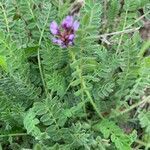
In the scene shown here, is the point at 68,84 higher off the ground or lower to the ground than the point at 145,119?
higher

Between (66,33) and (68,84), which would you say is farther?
(68,84)

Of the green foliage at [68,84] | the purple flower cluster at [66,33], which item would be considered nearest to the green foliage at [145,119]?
the green foliage at [68,84]

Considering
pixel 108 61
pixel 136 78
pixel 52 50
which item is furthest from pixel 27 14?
pixel 136 78

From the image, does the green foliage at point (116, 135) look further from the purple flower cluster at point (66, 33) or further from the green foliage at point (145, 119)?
the purple flower cluster at point (66, 33)

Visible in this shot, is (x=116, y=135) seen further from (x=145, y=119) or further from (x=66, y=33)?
(x=66, y=33)

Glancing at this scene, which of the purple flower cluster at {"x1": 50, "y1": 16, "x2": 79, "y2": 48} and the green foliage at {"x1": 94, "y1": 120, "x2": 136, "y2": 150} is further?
the green foliage at {"x1": 94, "y1": 120, "x2": 136, "y2": 150}

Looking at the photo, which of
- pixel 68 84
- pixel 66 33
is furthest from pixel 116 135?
pixel 66 33

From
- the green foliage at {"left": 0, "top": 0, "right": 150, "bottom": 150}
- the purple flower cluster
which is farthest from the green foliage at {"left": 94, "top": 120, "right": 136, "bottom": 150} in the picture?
the purple flower cluster

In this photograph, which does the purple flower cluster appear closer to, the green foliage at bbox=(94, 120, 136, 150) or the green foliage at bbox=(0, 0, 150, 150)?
the green foliage at bbox=(0, 0, 150, 150)

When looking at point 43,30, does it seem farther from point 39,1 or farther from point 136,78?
point 136,78
